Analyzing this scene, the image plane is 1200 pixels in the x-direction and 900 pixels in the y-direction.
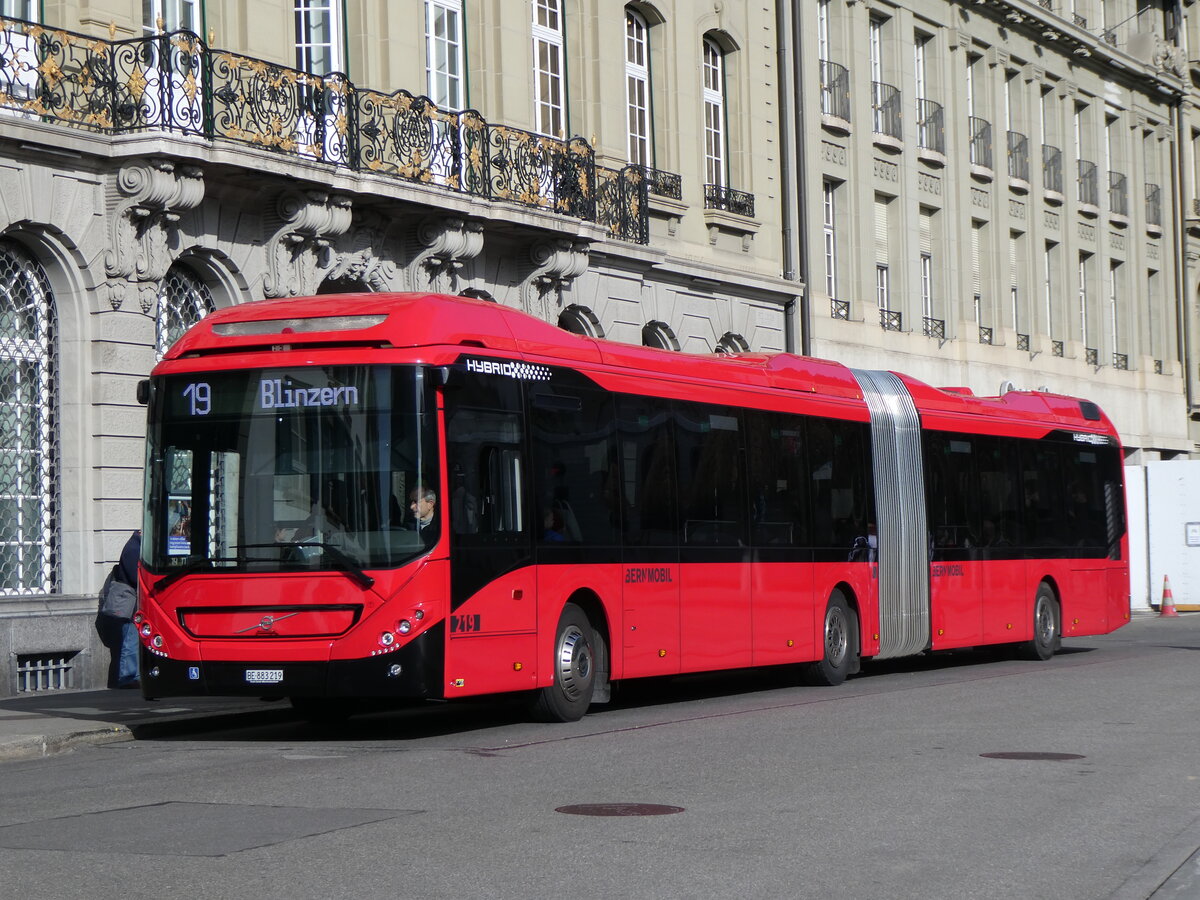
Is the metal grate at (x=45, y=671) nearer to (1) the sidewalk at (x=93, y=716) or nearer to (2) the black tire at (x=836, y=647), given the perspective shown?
(1) the sidewalk at (x=93, y=716)

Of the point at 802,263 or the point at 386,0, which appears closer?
the point at 386,0

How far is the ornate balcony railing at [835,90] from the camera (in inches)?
1391

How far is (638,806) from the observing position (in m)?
10.2

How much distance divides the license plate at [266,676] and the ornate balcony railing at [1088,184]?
35.8m

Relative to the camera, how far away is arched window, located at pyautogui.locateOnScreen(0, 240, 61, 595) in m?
19.1

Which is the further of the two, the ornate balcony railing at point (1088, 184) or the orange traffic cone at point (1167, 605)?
the ornate balcony railing at point (1088, 184)

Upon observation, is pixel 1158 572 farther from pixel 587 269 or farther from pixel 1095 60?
pixel 587 269

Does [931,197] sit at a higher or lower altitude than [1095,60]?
lower

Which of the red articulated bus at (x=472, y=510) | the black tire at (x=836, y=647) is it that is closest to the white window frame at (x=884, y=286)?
the red articulated bus at (x=472, y=510)

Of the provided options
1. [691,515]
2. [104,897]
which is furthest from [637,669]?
[104,897]

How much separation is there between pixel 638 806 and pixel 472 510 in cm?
458

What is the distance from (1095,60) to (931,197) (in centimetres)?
976

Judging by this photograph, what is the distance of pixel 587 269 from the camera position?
27.3 meters

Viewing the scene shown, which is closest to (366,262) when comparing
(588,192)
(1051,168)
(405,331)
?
(588,192)
